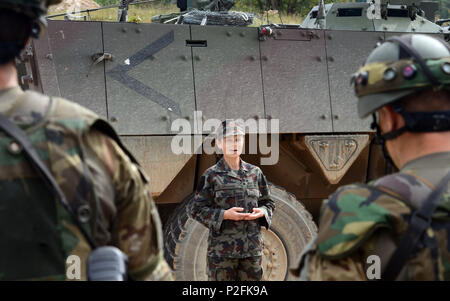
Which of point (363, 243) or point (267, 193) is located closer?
point (363, 243)

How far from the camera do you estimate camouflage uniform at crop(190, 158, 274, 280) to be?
15.5 feet

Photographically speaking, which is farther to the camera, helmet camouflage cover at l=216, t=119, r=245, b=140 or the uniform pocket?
helmet camouflage cover at l=216, t=119, r=245, b=140

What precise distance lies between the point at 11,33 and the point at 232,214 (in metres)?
3.09

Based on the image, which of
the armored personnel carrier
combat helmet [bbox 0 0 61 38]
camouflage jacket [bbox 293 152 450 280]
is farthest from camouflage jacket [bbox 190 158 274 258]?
combat helmet [bbox 0 0 61 38]

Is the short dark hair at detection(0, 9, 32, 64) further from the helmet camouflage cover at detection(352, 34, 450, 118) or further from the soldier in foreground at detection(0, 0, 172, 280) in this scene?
the helmet camouflage cover at detection(352, 34, 450, 118)

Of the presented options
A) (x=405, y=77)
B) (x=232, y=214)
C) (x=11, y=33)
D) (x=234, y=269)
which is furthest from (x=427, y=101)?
(x=234, y=269)

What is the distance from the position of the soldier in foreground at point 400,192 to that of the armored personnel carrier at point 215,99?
370 cm

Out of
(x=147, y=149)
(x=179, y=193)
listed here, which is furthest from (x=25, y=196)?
(x=179, y=193)

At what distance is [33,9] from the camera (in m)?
1.79

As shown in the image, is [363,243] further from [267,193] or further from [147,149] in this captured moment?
[147,149]

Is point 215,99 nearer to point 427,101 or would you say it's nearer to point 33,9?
point 427,101

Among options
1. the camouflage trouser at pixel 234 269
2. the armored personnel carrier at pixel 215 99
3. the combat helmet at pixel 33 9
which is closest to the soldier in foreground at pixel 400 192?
the combat helmet at pixel 33 9

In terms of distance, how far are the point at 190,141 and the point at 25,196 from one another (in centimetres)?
405
